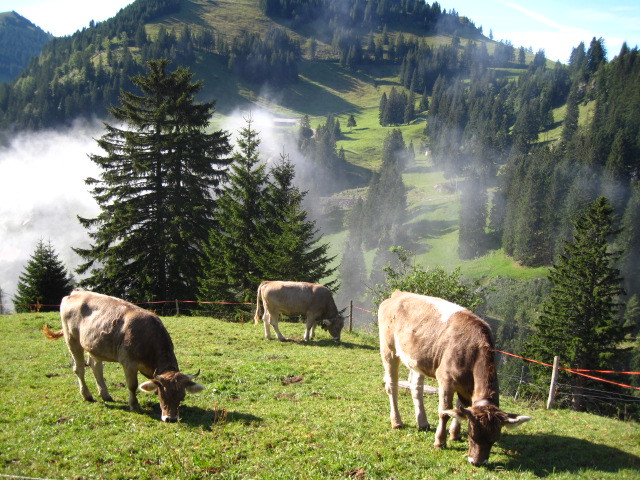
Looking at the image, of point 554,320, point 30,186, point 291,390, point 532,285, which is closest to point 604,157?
point 532,285

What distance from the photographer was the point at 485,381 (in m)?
8.00

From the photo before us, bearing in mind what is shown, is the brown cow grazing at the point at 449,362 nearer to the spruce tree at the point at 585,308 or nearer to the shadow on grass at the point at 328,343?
the shadow on grass at the point at 328,343

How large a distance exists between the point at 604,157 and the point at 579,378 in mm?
116644

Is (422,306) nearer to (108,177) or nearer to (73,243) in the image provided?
(108,177)

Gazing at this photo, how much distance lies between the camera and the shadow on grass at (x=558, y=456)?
26.7 ft

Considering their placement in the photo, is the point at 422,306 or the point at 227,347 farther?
the point at 227,347

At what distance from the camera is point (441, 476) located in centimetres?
765

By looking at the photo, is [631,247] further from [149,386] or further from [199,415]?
[149,386]

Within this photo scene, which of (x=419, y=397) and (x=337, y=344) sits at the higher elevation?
(x=419, y=397)

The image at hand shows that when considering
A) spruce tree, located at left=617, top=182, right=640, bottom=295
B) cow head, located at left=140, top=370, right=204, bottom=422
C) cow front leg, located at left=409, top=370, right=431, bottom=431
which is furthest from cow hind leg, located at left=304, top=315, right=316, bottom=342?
spruce tree, located at left=617, top=182, right=640, bottom=295

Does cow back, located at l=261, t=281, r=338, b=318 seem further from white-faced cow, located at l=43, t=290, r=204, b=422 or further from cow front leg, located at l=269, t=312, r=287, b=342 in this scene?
white-faced cow, located at l=43, t=290, r=204, b=422

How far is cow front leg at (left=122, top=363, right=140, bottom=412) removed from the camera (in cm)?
998

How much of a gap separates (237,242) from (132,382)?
84.9 feet

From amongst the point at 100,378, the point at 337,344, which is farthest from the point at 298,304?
the point at 100,378
